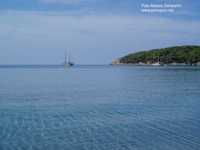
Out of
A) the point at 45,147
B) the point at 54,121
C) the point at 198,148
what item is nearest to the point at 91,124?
the point at 54,121

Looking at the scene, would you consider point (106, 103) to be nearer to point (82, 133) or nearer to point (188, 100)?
point (188, 100)

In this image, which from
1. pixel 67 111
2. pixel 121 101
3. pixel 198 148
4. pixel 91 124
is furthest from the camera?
pixel 121 101

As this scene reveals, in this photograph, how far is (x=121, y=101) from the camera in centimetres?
3534

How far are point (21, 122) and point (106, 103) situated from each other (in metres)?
11.6

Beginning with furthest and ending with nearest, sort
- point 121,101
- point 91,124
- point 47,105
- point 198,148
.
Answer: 1. point 121,101
2. point 47,105
3. point 91,124
4. point 198,148

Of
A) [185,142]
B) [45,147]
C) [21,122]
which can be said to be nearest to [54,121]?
[21,122]

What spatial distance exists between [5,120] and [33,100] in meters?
11.7

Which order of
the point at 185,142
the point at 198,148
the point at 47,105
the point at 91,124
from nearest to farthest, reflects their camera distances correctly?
the point at 198,148 < the point at 185,142 < the point at 91,124 < the point at 47,105

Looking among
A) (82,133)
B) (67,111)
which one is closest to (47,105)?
(67,111)

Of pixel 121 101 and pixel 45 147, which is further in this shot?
pixel 121 101

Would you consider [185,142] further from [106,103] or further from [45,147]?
[106,103]

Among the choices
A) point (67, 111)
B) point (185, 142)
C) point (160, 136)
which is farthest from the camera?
point (67, 111)

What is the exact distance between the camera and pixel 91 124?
75.7 feet

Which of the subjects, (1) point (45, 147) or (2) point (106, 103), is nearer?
(1) point (45, 147)
